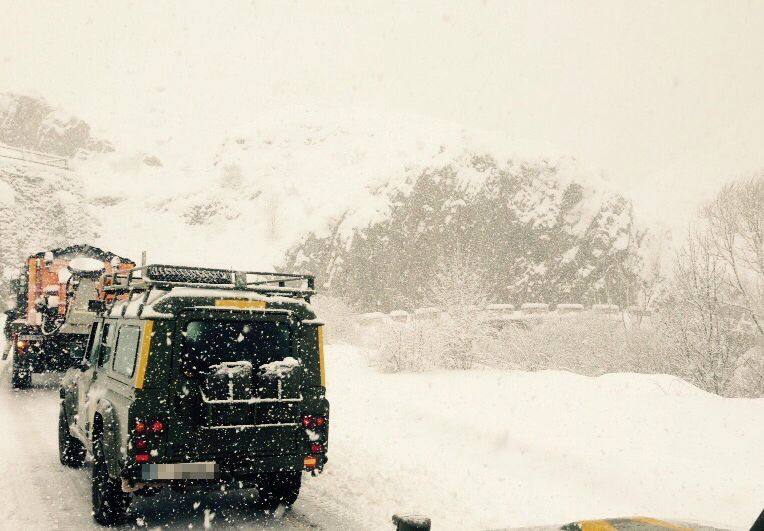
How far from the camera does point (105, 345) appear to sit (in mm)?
6094

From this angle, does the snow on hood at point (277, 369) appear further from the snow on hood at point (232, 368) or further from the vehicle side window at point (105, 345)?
the vehicle side window at point (105, 345)

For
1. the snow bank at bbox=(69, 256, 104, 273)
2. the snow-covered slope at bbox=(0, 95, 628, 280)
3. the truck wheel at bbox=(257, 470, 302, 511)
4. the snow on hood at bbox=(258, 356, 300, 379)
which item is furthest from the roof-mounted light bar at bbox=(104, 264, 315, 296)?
the snow-covered slope at bbox=(0, 95, 628, 280)

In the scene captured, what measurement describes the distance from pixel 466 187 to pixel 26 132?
4577 cm

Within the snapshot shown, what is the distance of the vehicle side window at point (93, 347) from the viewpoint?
21.2 ft

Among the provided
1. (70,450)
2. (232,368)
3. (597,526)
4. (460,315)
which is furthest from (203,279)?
(460,315)

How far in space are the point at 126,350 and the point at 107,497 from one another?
4.48 feet

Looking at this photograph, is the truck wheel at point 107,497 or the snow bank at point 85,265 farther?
the snow bank at point 85,265

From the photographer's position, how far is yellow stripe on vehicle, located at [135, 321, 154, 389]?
457cm

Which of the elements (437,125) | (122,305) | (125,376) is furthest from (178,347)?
(437,125)

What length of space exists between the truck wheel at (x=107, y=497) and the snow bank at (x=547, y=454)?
212cm

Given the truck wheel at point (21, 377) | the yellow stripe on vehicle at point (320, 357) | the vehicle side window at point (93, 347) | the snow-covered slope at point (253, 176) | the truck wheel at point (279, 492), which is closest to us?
the yellow stripe on vehicle at point (320, 357)

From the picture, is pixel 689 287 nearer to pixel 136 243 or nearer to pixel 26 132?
pixel 136 243

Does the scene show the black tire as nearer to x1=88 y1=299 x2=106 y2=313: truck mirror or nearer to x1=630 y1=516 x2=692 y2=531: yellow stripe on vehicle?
x1=88 y1=299 x2=106 y2=313: truck mirror

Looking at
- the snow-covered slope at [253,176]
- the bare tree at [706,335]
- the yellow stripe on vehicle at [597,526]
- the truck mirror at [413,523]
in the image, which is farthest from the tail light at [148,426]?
the snow-covered slope at [253,176]
